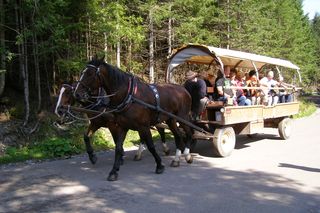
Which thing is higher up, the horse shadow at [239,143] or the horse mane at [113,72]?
the horse mane at [113,72]

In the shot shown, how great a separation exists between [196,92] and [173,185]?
3720 mm

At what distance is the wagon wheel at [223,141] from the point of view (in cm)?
1057

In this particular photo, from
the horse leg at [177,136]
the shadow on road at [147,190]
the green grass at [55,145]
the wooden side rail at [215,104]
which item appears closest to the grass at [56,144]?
the green grass at [55,145]

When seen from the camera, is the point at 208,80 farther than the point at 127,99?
Yes

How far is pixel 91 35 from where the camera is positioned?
16.0 m

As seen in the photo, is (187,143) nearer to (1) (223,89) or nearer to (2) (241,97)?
(1) (223,89)

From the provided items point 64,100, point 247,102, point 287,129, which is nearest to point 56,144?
point 64,100

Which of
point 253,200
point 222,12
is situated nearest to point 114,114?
point 253,200

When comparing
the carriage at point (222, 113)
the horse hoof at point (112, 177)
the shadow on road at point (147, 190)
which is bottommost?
the shadow on road at point (147, 190)

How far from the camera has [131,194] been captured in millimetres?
7195

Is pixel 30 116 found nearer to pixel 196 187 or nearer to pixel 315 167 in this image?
pixel 196 187

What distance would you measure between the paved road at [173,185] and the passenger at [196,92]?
4.06 feet

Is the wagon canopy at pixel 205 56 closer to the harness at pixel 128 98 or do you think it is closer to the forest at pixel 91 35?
the harness at pixel 128 98

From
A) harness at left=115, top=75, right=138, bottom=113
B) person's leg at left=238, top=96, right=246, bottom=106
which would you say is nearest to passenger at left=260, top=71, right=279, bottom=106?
person's leg at left=238, top=96, right=246, bottom=106
